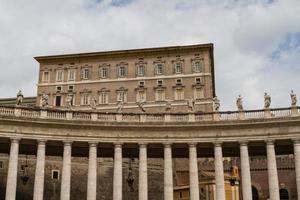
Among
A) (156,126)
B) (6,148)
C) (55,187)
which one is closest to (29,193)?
(55,187)

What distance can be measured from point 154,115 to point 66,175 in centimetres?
Result: 1176

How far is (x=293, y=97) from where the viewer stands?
164ft

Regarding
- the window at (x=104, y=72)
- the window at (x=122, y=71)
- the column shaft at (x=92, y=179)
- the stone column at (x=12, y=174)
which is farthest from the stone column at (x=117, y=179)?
the window at (x=104, y=72)

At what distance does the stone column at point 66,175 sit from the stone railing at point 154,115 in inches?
129

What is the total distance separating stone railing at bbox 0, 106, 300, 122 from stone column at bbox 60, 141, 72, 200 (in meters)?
3.28

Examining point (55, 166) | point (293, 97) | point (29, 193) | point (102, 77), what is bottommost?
point (29, 193)

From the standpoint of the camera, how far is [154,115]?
51531mm

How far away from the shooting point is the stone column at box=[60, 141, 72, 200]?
4722 centimetres

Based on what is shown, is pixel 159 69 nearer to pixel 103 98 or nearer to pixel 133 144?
pixel 103 98

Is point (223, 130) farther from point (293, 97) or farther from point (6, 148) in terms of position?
point (6, 148)

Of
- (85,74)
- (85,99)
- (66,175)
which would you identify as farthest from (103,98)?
(66,175)

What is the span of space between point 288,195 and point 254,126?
44314 mm

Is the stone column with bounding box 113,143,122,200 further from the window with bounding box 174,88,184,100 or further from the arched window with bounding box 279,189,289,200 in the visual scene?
the arched window with bounding box 279,189,289,200

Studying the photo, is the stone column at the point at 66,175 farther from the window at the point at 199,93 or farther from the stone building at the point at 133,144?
the window at the point at 199,93
